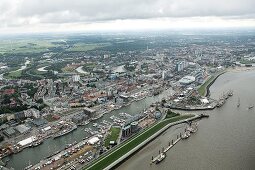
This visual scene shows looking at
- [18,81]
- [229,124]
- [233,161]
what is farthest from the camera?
[18,81]

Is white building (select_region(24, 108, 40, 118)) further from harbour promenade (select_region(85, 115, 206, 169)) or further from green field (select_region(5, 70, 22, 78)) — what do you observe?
green field (select_region(5, 70, 22, 78))

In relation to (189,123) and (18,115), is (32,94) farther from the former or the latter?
(189,123)

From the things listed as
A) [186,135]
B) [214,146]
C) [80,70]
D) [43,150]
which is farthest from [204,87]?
[80,70]

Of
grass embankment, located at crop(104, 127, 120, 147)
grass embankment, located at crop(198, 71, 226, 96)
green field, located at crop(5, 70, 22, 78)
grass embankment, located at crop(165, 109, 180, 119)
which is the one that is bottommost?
green field, located at crop(5, 70, 22, 78)

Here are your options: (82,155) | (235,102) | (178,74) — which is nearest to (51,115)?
(82,155)

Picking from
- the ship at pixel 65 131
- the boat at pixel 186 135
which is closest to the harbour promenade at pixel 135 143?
the boat at pixel 186 135

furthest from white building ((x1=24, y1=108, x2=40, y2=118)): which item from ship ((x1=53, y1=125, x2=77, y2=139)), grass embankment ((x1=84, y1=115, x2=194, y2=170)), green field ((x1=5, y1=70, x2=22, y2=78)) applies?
green field ((x1=5, y1=70, x2=22, y2=78))
